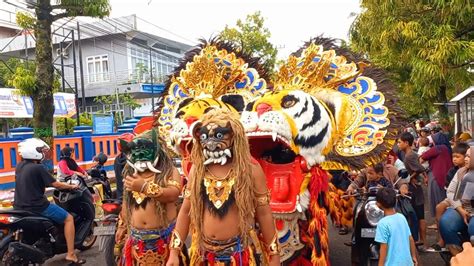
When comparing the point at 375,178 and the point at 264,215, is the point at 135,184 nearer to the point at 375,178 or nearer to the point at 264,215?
the point at 264,215

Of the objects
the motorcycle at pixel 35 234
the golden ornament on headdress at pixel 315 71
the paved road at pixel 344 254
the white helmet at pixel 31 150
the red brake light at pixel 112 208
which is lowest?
the paved road at pixel 344 254

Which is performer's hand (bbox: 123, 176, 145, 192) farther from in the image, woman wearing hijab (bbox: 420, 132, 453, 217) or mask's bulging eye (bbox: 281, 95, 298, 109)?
woman wearing hijab (bbox: 420, 132, 453, 217)

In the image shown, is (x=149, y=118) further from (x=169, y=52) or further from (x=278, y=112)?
(x=169, y=52)

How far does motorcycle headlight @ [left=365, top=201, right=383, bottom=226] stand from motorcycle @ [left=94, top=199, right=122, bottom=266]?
8.61 feet

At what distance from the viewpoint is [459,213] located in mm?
4191

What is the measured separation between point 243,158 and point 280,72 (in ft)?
5.71

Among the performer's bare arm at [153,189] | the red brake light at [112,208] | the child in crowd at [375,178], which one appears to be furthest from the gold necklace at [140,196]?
the child in crowd at [375,178]

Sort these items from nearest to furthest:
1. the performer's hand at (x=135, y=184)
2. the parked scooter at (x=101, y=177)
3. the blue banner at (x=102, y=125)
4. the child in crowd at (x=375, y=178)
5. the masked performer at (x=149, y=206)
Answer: the performer's hand at (x=135, y=184)
the masked performer at (x=149, y=206)
the child in crowd at (x=375, y=178)
the parked scooter at (x=101, y=177)
the blue banner at (x=102, y=125)

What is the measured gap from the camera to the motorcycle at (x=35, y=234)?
463 centimetres

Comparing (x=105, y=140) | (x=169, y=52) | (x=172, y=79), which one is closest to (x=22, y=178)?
(x=172, y=79)

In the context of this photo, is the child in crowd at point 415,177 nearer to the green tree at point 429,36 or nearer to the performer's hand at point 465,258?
the green tree at point 429,36

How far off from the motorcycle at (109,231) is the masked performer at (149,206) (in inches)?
49.5

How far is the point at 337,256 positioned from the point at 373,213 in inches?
64.3

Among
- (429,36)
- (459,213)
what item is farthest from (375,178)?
(429,36)
